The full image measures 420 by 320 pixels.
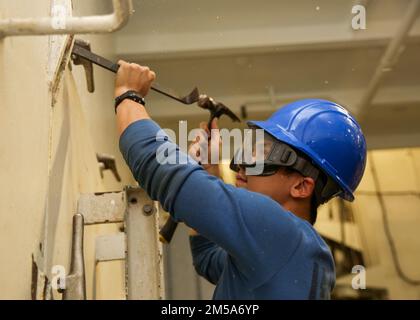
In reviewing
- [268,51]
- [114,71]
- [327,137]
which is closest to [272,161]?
[327,137]

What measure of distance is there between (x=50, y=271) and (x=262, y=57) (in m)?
1.78

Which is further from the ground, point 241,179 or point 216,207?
point 241,179

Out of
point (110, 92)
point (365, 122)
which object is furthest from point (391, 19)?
point (110, 92)

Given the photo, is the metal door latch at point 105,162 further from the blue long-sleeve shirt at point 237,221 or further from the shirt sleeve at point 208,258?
the blue long-sleeve shirt at point 237,221

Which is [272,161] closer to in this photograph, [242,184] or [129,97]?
[242,184]

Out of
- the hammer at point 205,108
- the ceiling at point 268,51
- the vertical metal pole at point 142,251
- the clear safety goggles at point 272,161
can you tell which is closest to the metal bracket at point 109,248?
the hammer at point 205,108

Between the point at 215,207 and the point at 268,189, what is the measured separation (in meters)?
0.22

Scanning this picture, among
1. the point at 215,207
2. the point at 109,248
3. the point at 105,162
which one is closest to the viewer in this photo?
the point at 215,207

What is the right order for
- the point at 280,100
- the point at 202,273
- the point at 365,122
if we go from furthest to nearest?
the point at 365,122 < the point at 280,100 < the point at 202,273

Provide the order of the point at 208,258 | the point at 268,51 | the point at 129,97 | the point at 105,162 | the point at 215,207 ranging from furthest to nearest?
the point at 268,51
the point at 105,162
the point at 208,258
the point at 129,97
the point at 215,207

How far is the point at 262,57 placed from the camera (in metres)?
2.45

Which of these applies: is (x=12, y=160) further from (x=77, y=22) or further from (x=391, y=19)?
(x=391, y=19)

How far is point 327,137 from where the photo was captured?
3.25 feet

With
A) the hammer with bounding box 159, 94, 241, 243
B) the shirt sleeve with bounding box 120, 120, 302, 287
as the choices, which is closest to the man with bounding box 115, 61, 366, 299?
the shirt sleeve with bounding box 120, 120, 302, 287
